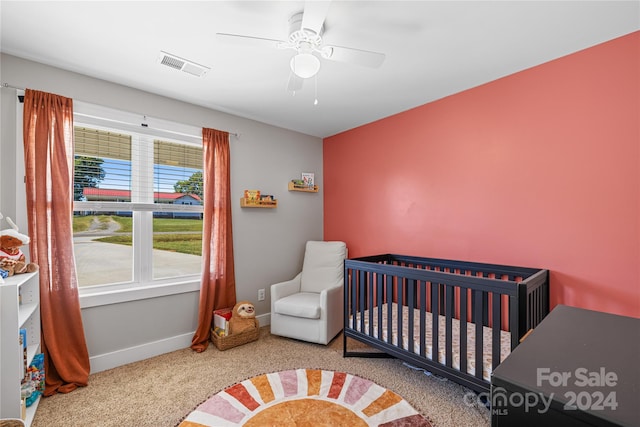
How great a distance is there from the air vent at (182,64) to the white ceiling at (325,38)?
0.17 ft

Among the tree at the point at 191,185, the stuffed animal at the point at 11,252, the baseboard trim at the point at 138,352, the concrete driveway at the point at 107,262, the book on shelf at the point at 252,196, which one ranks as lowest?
the baseboard trim at the point at 138,352

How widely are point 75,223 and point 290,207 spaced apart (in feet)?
6.71

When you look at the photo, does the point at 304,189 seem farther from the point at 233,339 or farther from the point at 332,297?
the point at 233,339

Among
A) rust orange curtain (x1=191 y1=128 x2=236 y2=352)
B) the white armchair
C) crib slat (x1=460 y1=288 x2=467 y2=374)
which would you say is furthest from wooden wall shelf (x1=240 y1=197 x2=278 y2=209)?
crib slat (x1=460 y1=288 x2=467 y2=374)

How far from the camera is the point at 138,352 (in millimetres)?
2523

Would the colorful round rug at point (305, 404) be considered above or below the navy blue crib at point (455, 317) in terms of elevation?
below

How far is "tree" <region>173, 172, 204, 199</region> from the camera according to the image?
2867mm

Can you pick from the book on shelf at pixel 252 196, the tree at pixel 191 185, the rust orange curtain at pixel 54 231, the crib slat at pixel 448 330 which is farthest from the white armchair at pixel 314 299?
the rust orange curtain at pixel 54 231

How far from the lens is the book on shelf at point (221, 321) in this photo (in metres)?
2.74

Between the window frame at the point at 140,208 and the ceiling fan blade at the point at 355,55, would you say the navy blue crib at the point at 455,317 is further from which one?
the window frame at the point at 140,208

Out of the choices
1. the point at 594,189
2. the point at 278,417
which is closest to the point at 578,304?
the point at 594,189

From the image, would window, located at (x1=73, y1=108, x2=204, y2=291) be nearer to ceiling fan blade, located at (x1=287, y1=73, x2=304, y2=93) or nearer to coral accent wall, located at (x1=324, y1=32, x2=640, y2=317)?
ceiling fan blade, located at (x1=287, y1=73, x2=304, y2=93)

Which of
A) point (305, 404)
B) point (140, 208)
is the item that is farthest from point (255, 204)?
point (305, 404)

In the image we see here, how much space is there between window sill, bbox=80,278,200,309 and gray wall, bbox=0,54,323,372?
0.9 inches
